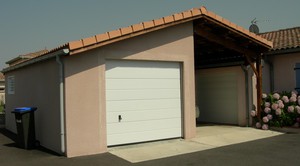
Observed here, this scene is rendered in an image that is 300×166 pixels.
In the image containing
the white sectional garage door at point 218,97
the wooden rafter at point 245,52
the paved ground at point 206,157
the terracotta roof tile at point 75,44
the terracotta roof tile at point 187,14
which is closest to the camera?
the paved ground at point 206,157

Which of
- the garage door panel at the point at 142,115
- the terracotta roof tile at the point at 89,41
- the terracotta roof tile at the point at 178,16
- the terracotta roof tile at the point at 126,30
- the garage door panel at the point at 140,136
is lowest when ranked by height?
the garage door panel at the point at 140,136

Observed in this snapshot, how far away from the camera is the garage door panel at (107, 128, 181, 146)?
8.66 m

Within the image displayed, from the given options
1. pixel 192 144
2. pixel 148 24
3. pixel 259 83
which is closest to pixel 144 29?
pixel 148 24

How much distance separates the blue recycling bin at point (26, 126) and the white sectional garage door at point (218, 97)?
298 inches

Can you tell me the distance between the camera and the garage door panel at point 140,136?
8.66 meters

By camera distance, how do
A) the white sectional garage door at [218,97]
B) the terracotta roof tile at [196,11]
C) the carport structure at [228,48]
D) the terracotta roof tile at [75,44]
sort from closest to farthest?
1. the terracotta roof tile at [75,44]
2. the terracotta roof tile at [196,11]
3. the carport structure at [228,48]
4. the white sectional garage door at [218,97]

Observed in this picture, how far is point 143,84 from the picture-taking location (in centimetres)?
927

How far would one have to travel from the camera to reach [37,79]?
9680 mm

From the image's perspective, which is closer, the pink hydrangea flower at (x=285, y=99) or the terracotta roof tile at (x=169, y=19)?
the terracotta roof tile at (x=169, y=19)

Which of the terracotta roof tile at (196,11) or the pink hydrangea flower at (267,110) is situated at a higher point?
the terracotta roof tile at (196,11)

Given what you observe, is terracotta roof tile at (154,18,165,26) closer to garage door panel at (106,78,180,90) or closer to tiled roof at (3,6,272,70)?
tiled roof at (3,6,272,70)

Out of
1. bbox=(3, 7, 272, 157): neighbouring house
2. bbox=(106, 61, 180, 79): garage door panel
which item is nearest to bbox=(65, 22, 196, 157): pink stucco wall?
bbox=(3, 7, 272, 157): neighbouring house

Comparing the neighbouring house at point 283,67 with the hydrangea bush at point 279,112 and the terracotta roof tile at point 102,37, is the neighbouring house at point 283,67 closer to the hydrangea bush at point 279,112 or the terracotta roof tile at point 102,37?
the hydrangea bush at point 279,112

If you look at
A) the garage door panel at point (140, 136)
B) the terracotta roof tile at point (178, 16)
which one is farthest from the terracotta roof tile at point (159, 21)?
the garage door panel at point (140, 136)
